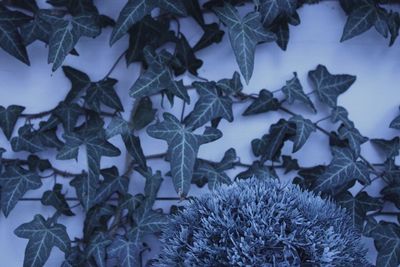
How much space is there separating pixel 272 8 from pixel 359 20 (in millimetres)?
259

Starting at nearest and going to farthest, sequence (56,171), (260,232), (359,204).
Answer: (260,232) < (359,204) < (56,171)

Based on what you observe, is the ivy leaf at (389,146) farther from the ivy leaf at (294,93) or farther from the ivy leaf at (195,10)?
the ivy leaf at (195,10)

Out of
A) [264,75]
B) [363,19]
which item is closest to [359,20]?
[363,19]

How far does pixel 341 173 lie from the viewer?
5.01ft

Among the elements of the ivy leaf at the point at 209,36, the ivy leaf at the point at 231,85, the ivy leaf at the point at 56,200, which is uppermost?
the ivy leaf at the point at 209,36

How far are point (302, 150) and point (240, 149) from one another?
0.19 metres

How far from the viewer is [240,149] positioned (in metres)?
1.69

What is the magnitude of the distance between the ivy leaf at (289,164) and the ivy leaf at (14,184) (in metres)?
0.74

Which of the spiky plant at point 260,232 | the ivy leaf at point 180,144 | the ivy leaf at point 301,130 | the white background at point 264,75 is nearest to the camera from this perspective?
the spiky plant at point 260,232

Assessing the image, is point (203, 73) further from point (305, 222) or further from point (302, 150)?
point (305, 222)

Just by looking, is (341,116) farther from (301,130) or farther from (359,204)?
(359,204)

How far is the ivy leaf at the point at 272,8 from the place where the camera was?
154 cm

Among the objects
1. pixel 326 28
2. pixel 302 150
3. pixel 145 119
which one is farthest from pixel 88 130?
pixel 326 28

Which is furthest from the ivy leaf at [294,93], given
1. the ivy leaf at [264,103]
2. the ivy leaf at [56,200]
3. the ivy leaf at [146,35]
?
the ivy leaf at [56,200]
